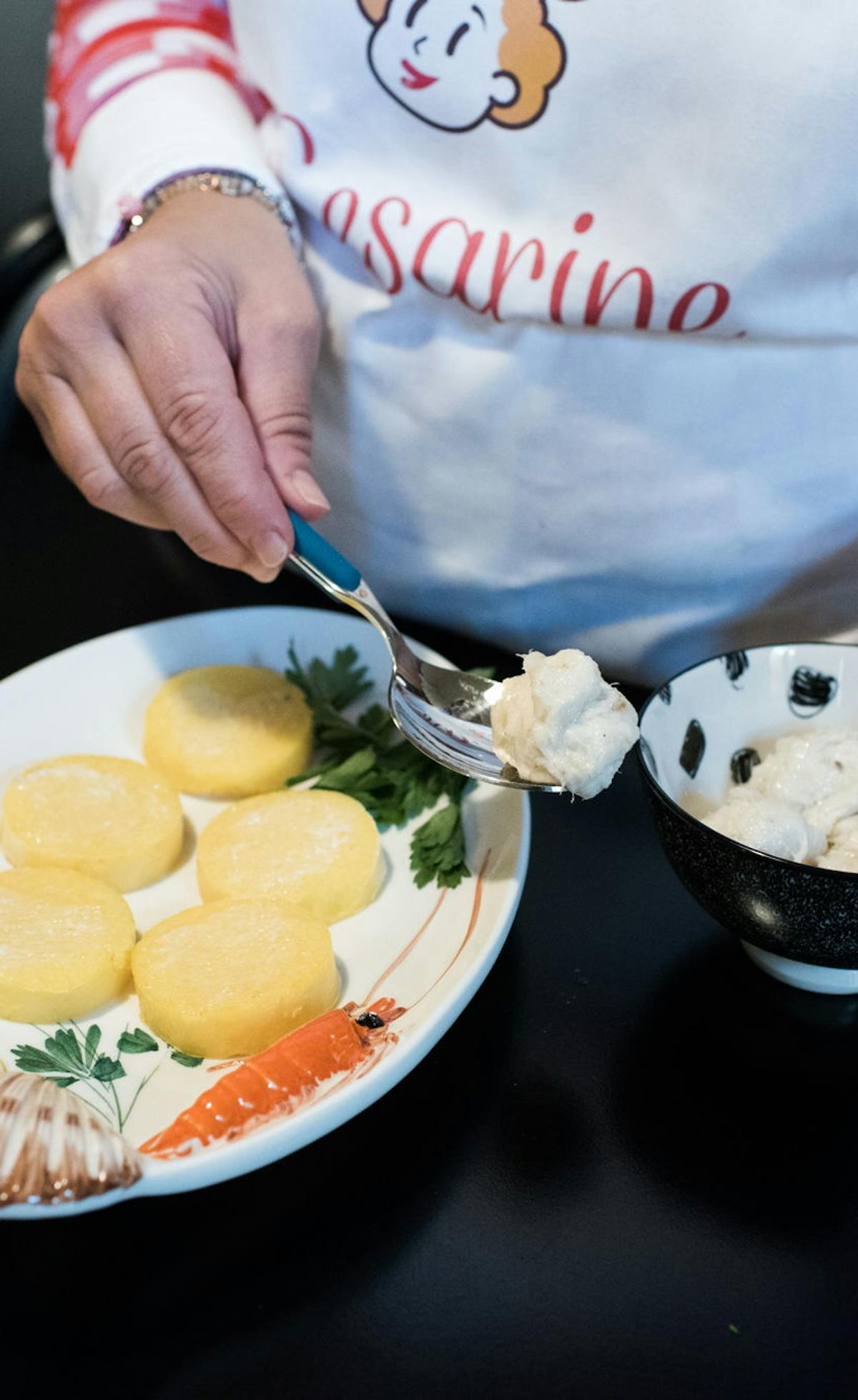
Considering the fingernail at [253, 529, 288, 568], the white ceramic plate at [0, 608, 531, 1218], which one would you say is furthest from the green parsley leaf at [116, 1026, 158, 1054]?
the fingernail at [253, 529, 288, 568]

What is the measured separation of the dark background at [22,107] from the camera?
2535 millimetres

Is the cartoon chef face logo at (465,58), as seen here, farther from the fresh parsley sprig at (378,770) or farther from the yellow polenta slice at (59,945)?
the yellow polenta slice at (59,945)

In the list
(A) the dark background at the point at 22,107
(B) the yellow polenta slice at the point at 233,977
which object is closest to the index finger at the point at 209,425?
(B) the yellow polenta slice at the point at 233,977

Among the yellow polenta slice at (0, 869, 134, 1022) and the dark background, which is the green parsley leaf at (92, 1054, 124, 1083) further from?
the dark background

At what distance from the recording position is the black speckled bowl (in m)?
0.76

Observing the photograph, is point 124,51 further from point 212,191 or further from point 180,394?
point 180,394

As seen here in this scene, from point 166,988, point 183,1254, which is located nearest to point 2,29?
point 166,988

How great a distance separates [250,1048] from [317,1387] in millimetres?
230

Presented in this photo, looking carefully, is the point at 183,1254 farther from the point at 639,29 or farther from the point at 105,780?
the point at 639,29

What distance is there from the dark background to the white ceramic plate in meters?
1.68

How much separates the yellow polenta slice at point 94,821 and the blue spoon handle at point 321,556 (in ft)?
0.79

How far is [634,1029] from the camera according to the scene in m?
0.86

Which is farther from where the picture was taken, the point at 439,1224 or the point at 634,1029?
the point at 634,1029

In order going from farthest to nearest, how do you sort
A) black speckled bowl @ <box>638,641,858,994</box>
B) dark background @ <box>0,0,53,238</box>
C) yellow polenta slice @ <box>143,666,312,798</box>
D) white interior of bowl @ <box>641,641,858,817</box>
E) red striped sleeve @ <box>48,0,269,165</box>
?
dark background @ <box>0,0,53,238</box>
red striped sleeve @ <box>48,0,269,165</box>
yellow polenta slice @ <box>143,666,312,798</box>
white interior of bowl @ <box>641,641,858,817</box>
black speckled bowl @ <box>638,641,858,994</box>
